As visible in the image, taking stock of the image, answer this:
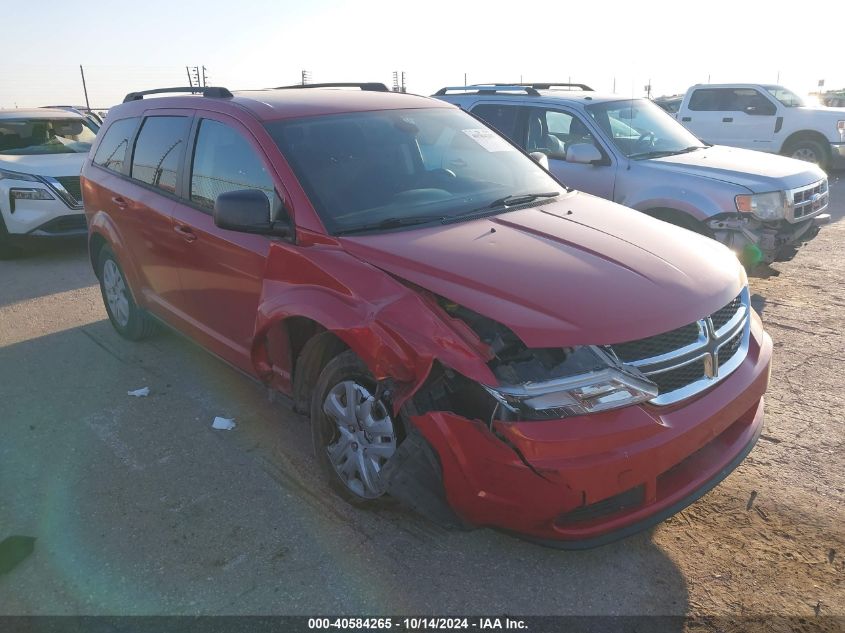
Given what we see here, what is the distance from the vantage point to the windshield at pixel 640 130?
6725 mm

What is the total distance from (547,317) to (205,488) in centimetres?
203

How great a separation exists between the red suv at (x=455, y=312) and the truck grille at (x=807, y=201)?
123 inches

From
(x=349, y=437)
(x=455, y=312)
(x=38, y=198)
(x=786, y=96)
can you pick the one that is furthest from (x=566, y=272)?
(x=786, y=96)

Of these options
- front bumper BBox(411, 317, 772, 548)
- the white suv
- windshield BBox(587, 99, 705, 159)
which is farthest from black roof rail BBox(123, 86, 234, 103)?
windshield BBox(587, 99, 705, 159)

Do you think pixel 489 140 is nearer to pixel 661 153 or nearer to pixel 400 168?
pixel 400 168

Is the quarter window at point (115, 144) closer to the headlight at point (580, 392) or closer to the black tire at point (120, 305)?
the black tire at point (120, 305)

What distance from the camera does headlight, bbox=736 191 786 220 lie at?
232 inches

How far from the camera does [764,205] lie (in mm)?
5938

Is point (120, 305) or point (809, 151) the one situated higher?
point (809, 151)

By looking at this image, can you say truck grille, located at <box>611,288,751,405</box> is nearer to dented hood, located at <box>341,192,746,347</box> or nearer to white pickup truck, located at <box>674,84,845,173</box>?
dented hood, located at <box>341,192,746,347</box>

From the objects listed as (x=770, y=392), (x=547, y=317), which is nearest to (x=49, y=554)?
(x=547, y=317)

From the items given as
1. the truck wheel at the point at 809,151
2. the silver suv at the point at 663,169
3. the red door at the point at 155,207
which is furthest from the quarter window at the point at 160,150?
the truck wheel at the point at 809,151

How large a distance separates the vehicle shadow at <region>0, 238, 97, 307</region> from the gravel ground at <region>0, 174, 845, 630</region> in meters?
2.87

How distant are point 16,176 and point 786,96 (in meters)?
13.3
